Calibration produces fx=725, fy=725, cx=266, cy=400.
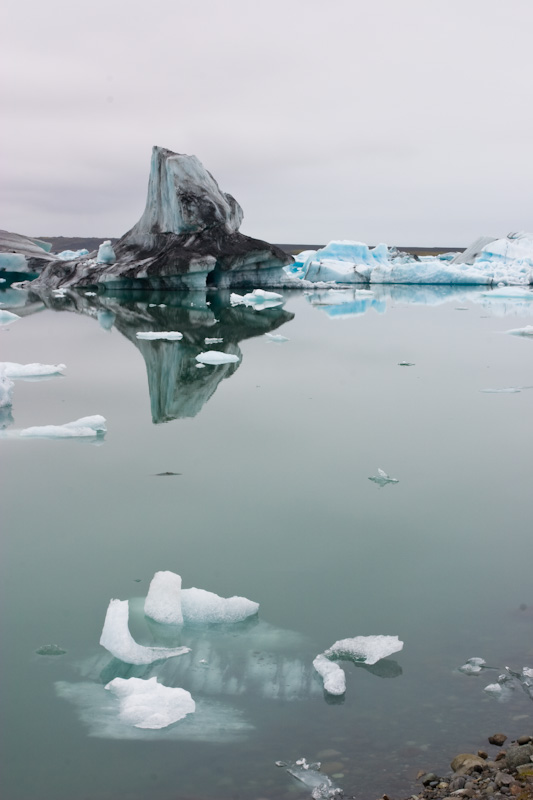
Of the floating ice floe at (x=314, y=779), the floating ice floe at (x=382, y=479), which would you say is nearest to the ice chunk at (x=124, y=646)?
the floating ice floe at (x=314, y=779)

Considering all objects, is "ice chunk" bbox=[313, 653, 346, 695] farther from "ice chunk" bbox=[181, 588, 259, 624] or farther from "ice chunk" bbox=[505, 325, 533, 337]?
"ice chunk" bbox=[505, 325, 533, 337]

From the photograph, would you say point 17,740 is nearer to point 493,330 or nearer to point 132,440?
point 132,440

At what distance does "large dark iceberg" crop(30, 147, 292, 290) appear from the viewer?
20.6m

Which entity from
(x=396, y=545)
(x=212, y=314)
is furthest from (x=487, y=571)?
(x=212, y=314)

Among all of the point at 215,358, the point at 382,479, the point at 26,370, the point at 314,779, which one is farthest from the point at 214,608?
the point at 215,358

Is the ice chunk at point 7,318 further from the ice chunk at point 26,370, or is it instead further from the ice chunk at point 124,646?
the ice chunk at point 124,646

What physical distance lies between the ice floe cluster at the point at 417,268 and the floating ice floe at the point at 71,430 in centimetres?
2270

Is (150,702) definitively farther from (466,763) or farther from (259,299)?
(259,299)

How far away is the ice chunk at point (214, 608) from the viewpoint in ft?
8.21

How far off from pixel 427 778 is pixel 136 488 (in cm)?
248

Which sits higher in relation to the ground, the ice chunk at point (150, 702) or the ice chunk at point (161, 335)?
the ice chunk at point (161, 335)

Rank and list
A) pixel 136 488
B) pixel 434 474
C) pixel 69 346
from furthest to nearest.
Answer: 1. pixel 69 346
2. pixel 434 474
3. pixel 136 488

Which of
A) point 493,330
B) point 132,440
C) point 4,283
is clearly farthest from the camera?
point 4,283

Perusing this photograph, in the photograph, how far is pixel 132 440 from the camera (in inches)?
194
